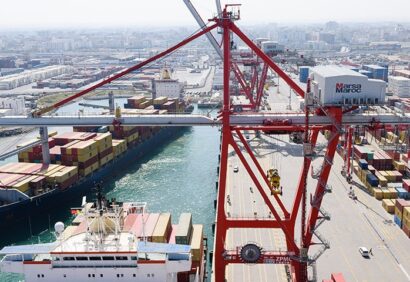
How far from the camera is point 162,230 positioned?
26.7 m

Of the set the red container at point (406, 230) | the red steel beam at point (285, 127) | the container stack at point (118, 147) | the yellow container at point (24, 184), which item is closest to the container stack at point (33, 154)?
the yellow container at point (24, 184)

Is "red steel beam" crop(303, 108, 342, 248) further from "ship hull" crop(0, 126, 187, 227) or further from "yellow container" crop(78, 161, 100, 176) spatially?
"yellow container" crop(78, 161, 100, 176)

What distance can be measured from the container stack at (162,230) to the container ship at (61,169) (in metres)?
11.7

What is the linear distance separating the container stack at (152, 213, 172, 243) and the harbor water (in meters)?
9.47

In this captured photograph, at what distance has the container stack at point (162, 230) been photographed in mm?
25734

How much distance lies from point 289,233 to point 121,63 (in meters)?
171

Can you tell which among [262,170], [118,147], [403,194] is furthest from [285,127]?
[118,147]

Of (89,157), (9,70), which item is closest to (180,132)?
(89,157)

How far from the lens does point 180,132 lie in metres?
82.0

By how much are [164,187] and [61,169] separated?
11.5m

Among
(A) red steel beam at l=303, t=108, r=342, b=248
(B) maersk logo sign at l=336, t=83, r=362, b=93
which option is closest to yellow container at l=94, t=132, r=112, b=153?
(A) red steel beam at l=303, t=108, r=342, b=248

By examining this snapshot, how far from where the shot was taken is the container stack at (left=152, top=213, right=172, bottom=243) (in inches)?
1013

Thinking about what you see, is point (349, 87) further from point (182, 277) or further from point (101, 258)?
point (101, 258)

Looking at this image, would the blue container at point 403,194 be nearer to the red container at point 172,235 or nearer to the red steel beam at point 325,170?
the red steel beam at point 325,170
